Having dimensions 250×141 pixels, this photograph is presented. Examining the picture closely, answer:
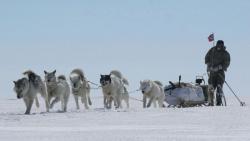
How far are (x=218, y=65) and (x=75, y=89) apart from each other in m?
3.62

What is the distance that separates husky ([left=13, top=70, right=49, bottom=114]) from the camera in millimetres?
14109

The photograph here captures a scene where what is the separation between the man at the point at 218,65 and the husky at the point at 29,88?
451cm

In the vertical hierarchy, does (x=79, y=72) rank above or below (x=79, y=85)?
above

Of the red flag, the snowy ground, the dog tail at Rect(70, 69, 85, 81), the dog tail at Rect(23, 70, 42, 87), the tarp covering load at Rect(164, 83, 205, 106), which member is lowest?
the snowy ground

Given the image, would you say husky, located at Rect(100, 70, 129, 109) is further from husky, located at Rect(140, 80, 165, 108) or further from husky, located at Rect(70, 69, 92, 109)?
husky, located at Rect(140, 80, 165, 108)

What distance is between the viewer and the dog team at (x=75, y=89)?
14.3m

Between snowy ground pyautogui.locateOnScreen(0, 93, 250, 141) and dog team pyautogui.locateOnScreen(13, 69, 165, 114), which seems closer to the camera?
snowy ground pyautogui.locateOnScreen(0, 93, 250, 141)

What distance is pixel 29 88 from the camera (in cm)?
1432

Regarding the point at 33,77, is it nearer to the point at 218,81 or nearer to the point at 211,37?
the point at 218,81

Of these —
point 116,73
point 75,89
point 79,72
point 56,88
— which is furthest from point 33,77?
point 116,73

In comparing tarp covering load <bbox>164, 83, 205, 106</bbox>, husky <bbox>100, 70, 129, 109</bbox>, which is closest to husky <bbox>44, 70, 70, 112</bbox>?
husky <bbox>100, 70, 129, 109</bbox>

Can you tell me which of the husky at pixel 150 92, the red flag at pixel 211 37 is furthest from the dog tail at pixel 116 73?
the red flag at pixel 211 37

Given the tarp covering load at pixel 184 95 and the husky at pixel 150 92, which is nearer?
the tarp covering load at pixel 184 95

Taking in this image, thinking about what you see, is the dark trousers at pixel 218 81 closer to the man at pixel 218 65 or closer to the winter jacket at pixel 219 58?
the man at pixel 218 65
